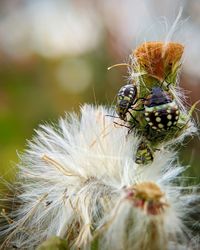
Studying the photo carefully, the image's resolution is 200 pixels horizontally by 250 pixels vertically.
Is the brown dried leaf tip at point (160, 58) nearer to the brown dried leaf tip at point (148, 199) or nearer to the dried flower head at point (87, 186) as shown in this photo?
the dried flower head at point (87, 186)

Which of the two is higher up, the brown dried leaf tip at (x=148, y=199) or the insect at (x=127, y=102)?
the insect at (x=127, y=102)

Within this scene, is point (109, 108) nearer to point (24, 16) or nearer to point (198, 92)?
point (198, 92)

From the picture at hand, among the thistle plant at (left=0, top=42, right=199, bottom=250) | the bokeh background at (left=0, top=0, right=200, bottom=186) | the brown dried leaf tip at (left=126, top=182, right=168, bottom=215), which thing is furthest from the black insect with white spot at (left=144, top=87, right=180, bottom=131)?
the bokeh background at (left=0, top=0, right=200, bottom=186)

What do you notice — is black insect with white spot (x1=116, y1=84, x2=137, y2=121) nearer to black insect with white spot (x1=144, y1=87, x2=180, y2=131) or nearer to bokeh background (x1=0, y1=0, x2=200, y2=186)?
black insect with white spot (x1=144, y1=87, x2=180, y2=131)

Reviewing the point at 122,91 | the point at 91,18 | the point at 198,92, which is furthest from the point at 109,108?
the point at 91,18

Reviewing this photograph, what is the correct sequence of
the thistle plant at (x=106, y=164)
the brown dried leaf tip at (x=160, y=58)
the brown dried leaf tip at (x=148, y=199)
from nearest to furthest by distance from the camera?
the brown dried leaf tip at (x=148, y=199) < the thistle plant at (x=106, y=164) < the brown dried leaf tip at (x=160, y=58)

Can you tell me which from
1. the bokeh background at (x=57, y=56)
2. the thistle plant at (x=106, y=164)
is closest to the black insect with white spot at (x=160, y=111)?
the thistle plant at (x=106, y=164)

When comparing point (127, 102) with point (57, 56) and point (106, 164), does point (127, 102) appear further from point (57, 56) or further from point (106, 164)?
point (57, 56)

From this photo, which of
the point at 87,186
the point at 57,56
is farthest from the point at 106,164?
the point at 57,56
